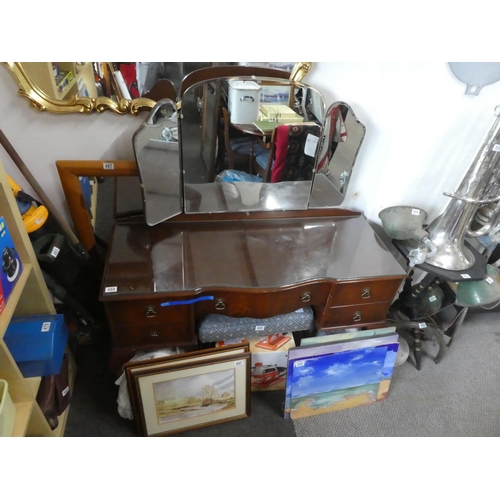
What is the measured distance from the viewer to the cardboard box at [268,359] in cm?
143

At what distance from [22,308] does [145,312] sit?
1.45 feet

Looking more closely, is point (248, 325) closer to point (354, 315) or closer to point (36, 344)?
point (354, 315)

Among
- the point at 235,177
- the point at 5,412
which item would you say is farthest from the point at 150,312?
the point at 235,177

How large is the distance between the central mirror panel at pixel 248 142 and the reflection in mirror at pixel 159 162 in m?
0.03

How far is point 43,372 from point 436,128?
166cm

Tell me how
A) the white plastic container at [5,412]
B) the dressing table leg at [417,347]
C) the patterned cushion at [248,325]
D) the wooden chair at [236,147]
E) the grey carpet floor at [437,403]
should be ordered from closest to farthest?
the white plastic container at [5,412]
the wooden chair at [236,147]
the patterned cushion at [248,325]
the grey carpet floor at [437,403]
the dressing table leg at [417,347]

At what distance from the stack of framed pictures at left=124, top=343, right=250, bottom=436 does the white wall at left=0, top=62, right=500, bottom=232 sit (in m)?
0.75

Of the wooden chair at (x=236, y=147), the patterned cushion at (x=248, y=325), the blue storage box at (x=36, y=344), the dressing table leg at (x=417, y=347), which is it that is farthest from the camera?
the dressing table leg at (x=417, y=347)

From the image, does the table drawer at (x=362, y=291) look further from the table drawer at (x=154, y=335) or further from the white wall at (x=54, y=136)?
the white wall at (x=54, y=136)

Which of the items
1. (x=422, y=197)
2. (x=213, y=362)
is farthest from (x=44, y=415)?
(x=422, y=197)

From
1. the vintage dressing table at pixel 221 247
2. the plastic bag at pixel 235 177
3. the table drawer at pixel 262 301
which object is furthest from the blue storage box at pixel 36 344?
the plastic bag at pixel 235 177

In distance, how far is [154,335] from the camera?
1266 millimetres
